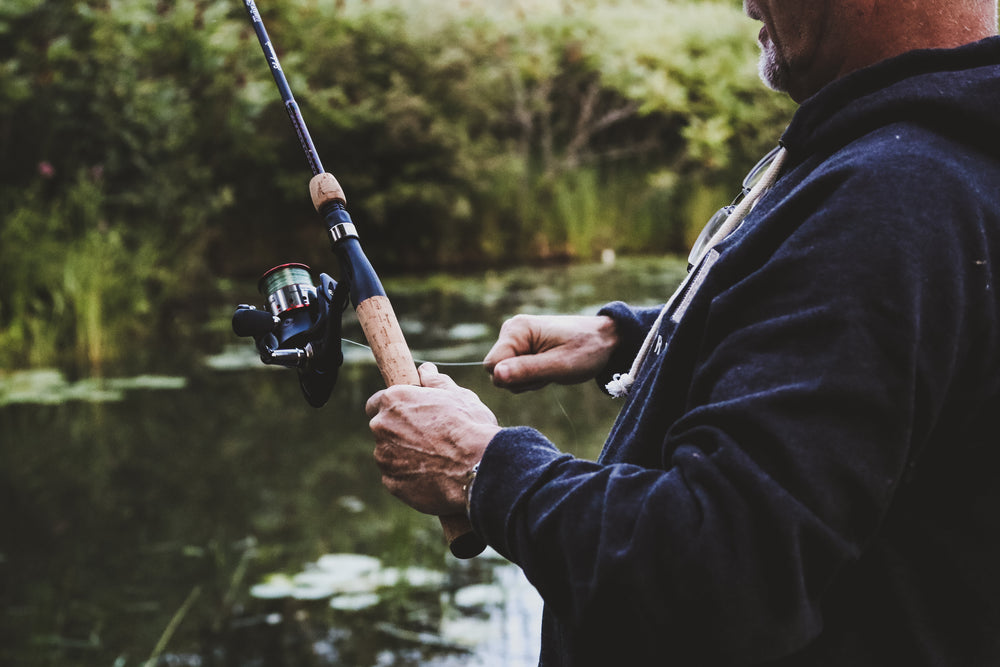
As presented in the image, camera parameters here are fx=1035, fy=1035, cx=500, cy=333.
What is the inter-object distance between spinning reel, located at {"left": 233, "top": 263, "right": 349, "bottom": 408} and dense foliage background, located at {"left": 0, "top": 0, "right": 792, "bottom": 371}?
490 cm

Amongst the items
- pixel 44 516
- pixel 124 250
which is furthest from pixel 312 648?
pixel 124 250

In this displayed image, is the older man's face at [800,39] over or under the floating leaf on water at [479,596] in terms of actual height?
over

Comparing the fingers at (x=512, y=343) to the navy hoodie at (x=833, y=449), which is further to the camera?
the fingers at (x=512, y=343)

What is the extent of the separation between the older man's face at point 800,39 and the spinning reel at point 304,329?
64 centimetres

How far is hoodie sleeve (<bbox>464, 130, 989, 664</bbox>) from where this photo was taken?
32.6 inches

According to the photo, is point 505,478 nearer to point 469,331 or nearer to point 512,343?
point 512,343

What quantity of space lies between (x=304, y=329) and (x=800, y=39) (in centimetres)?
82

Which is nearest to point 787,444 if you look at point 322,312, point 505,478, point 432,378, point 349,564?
point 505,478

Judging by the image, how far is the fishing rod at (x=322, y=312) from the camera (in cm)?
138

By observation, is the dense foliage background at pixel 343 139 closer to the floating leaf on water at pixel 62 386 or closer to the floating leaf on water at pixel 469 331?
the floating leaf on water at pixel 62 386

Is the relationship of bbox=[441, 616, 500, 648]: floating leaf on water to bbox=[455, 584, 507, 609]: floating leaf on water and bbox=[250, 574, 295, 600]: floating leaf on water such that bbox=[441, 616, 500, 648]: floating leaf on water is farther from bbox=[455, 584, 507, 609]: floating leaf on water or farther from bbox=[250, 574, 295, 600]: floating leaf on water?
bbox=[250, 574, 295, 600]: floating leaf on water

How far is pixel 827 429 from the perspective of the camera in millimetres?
829

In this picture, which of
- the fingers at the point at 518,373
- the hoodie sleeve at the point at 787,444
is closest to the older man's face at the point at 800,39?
the hoodie sleeve at the point at 787,444

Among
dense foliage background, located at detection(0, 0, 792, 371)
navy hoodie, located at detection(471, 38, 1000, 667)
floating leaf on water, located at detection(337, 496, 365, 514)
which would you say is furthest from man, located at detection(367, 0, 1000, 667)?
dense foliage background, located at detection(0, 0, 792, 371)
